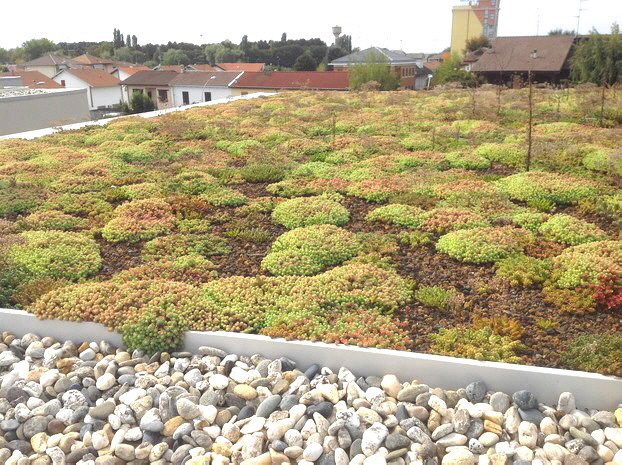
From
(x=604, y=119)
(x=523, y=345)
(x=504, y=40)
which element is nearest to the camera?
(x=523, y=345)

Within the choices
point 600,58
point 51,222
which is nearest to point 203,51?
point 600,58

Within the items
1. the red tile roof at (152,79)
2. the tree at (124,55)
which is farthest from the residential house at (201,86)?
the tree at (124,55)

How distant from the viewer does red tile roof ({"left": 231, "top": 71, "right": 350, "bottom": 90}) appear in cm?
4447

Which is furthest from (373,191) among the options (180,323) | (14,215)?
(14,215)

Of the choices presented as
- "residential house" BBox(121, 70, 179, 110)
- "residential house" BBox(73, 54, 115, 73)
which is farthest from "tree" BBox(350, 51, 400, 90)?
"residential house" BBox(73, 54, 115, 73)

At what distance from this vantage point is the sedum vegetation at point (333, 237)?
18.3 feet

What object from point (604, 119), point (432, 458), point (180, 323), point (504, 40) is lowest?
point (432, 458)

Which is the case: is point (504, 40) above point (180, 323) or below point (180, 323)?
above

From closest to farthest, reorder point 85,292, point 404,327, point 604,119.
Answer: point 404,327
point 85,292
point 604,119

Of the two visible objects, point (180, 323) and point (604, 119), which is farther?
point (604, 119)

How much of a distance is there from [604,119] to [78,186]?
1374cm

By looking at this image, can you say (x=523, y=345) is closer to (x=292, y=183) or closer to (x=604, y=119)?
(x=292, y=183)

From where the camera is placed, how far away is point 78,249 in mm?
7500

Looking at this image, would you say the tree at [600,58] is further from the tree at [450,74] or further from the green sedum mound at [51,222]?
the green sedum mound at [51,222]
